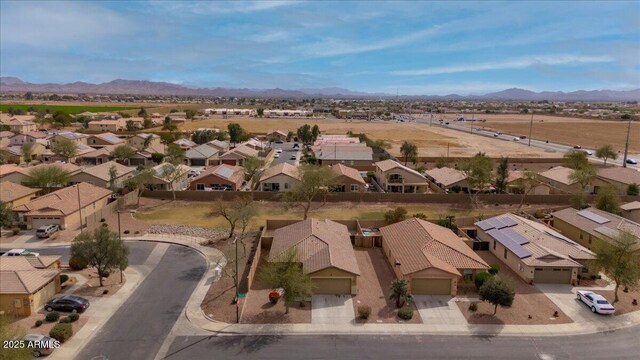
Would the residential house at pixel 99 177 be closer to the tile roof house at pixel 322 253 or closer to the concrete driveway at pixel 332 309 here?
the tile roof house at pixel 322 253

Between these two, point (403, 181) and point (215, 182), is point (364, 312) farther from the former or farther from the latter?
point (215, 182)

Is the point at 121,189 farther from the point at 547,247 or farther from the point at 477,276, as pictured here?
the point at 547,247

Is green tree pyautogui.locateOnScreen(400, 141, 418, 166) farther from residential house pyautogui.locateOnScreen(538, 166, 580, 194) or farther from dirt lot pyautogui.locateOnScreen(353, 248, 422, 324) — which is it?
dirt lot pyautogui.locateOnScreen(353, 248, 422, 324)

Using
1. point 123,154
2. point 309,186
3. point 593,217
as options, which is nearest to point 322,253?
point 309,186

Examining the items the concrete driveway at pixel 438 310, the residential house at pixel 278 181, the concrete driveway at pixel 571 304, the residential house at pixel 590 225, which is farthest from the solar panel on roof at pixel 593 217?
the residential house at pixel 278 181

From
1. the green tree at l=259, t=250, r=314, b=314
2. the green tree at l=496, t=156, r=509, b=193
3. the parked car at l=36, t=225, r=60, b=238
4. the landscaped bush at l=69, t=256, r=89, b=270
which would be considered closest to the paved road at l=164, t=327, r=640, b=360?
the green tree at l=259, t=250, r=314, b=314

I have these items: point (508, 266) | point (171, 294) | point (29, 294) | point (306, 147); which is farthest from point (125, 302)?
point (306, 147)
